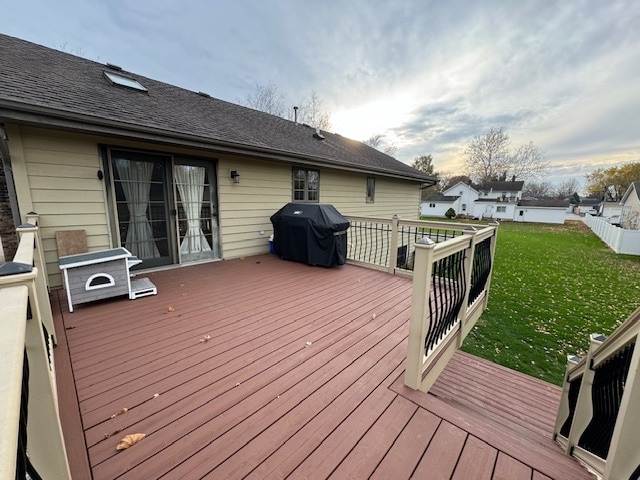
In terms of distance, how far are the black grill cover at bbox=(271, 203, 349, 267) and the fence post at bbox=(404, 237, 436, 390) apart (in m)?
3.08

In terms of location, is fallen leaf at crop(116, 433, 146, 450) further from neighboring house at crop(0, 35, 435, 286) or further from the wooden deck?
neighboring house at crop(0, 35, 435, 286)

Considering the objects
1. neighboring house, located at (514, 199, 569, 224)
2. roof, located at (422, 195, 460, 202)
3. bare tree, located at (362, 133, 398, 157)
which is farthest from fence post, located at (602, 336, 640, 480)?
roof, located at (422, 195, 460, 202)

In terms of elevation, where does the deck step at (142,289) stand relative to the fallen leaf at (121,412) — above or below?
above

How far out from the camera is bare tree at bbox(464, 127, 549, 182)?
31562mm

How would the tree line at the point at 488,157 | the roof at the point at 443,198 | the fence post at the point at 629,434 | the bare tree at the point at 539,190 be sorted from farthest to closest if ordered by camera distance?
the bare tree at the point at 539,190, the roof at the point at 443,198, the tree line at the point at 488,157, the fence post at the point at 629,434

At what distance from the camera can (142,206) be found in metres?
4.55

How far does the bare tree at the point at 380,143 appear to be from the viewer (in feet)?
85.1

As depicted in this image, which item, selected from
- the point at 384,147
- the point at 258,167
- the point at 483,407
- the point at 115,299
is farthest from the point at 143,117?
the point at 384,147

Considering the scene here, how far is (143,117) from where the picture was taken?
4254 millimetres

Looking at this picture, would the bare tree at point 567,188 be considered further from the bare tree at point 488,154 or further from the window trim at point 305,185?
the window trim at point 305,185

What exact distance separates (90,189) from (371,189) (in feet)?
25.7

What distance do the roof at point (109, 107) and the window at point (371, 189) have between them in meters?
2.49

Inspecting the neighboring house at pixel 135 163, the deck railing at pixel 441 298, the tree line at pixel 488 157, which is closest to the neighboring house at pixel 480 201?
the tree line at pixel 488 157

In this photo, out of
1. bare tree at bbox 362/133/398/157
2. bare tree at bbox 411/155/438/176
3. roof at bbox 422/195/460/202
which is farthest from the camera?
bare tree at bbox 411/155/438/176
